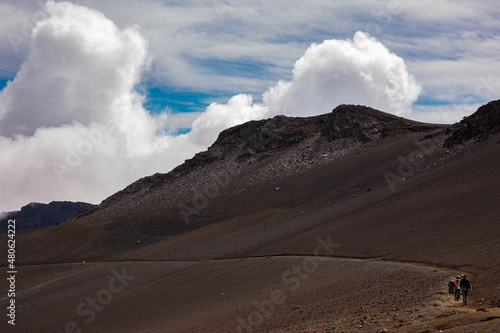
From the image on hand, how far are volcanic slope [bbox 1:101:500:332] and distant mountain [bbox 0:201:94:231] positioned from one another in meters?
101

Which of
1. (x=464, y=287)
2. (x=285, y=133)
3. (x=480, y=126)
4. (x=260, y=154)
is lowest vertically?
(x=464, y=287)

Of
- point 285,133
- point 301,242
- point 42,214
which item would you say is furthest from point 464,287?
point 42,214

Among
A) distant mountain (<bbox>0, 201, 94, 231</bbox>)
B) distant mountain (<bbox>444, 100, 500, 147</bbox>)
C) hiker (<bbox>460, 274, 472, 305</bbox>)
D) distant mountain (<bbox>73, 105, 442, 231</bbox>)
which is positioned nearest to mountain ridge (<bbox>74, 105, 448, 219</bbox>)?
distant mountain (<bbox>73, 105, 442, 231</bbox>)

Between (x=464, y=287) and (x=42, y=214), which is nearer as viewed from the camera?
(x=464, y=287)

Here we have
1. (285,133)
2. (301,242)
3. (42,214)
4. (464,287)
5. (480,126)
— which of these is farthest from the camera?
(42,214)

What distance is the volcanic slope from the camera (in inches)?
809

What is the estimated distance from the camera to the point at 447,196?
3438cm

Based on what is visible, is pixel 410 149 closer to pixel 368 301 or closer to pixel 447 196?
pixel 447 196

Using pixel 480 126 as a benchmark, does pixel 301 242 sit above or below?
below

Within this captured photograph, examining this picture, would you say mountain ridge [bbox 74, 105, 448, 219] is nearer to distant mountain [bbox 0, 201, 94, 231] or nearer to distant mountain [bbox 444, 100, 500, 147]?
distant mountain [bbox 444, 100, 500, 147]

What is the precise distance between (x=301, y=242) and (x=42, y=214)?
156m

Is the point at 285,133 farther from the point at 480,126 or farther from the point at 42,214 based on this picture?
the point at 42,214

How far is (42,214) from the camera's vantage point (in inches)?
6801

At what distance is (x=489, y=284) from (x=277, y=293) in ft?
36.1
